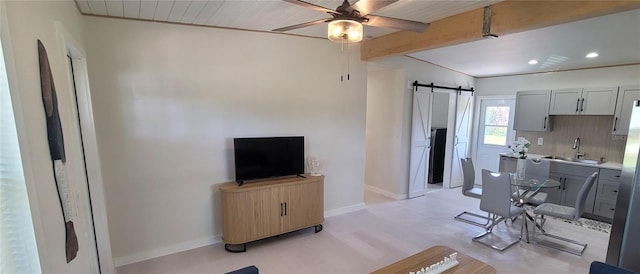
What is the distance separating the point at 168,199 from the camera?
304cm

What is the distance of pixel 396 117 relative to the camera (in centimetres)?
500

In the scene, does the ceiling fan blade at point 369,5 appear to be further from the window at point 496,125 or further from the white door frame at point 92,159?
the window at point 496,125

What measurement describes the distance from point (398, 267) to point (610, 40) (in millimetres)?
3752

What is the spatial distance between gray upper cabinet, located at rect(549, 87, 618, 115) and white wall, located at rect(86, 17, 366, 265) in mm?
4185

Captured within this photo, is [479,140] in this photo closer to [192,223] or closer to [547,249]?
[547,249]

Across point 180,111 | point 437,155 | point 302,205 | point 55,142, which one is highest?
point 180,111

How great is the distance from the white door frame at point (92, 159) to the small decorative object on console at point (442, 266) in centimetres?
276

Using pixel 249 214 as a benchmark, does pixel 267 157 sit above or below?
above

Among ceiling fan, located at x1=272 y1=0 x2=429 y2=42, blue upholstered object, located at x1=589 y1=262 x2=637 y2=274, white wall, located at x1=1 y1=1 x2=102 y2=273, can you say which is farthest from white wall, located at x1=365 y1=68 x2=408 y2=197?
white wall, located at x1=1 y1=1 x2=102 y2=273

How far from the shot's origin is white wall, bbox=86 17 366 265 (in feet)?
8.96

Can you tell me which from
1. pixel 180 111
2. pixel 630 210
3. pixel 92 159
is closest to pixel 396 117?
pixel 630 210

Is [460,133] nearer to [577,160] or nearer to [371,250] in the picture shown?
[577,160]

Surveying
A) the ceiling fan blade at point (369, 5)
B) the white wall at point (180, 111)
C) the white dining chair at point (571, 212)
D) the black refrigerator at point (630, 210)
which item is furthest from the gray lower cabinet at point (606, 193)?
the ceiling fan blade at point (369, 5)

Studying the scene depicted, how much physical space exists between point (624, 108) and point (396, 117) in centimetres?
326
